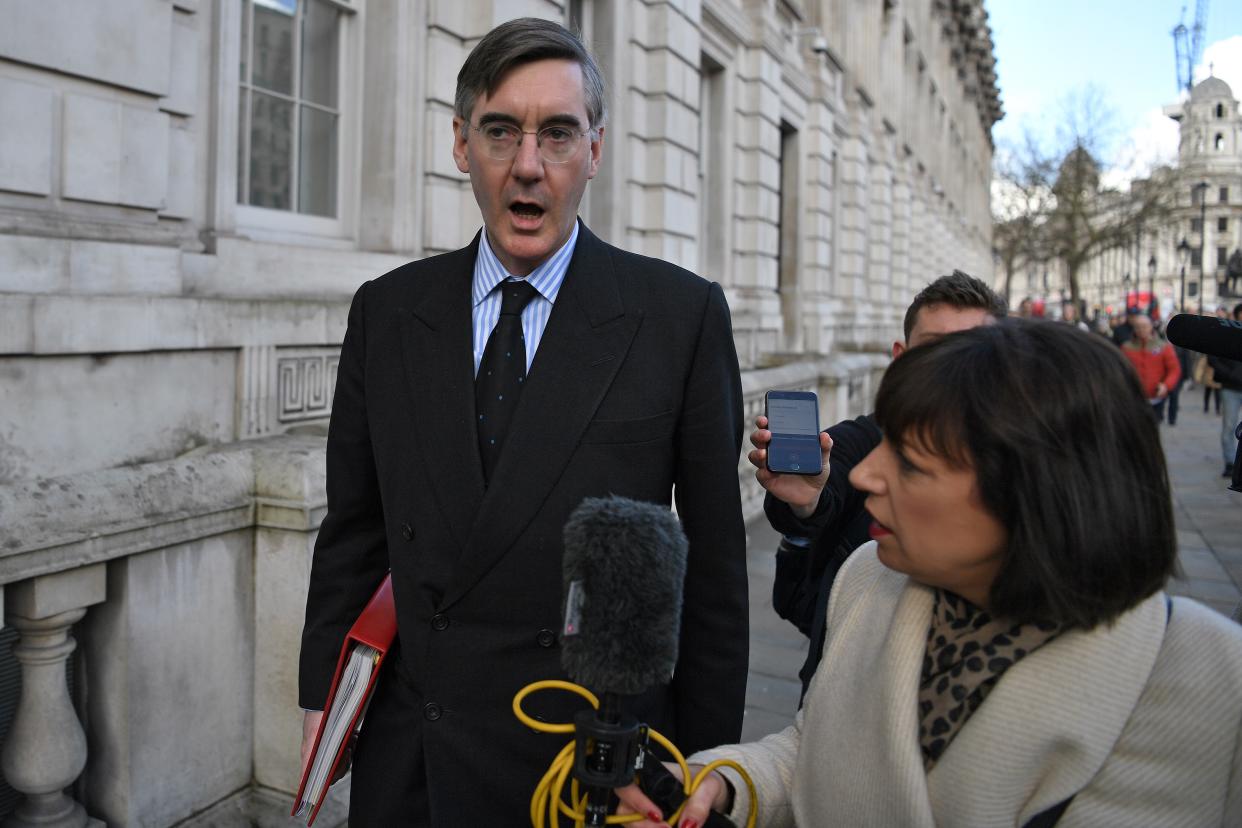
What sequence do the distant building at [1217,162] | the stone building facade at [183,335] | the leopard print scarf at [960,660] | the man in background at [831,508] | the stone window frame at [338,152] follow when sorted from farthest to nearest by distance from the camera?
1. the distant building at [1217,162]
2. the stone window frame at [338,152]
3. the stone building facade at [183,335]
4. the man in background at [831,508]
5. the leopard print scarf at [960,660]

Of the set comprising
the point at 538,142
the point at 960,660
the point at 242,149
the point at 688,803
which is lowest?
the point at 688,803

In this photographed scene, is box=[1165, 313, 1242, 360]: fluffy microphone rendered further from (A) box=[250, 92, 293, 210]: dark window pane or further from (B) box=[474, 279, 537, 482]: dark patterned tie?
(A) box=[250, 92, 293, 210]: dark window pane

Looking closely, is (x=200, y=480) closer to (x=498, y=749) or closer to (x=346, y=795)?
(x=346, y=795)

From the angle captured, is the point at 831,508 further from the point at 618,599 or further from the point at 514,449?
the point at 618,599

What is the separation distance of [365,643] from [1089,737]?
134cm

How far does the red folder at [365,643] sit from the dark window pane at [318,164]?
11.3 ft

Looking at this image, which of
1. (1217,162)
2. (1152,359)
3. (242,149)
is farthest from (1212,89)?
(242,149)

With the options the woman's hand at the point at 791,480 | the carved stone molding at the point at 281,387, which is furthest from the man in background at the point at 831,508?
the carved stone molding at the point at 281,387

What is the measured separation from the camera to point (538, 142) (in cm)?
192

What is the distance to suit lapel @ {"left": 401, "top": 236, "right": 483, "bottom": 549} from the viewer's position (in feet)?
6.17

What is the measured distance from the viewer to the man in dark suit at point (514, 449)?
1867mm

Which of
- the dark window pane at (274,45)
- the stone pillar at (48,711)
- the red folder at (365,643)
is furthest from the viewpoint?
the dark window pane at (274,45)

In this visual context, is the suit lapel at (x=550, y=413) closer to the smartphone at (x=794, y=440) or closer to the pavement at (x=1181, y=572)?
the smartphone at (x=794, y=440)

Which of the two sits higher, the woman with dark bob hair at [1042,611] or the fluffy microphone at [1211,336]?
the fluffy microphone at [1211,336]
